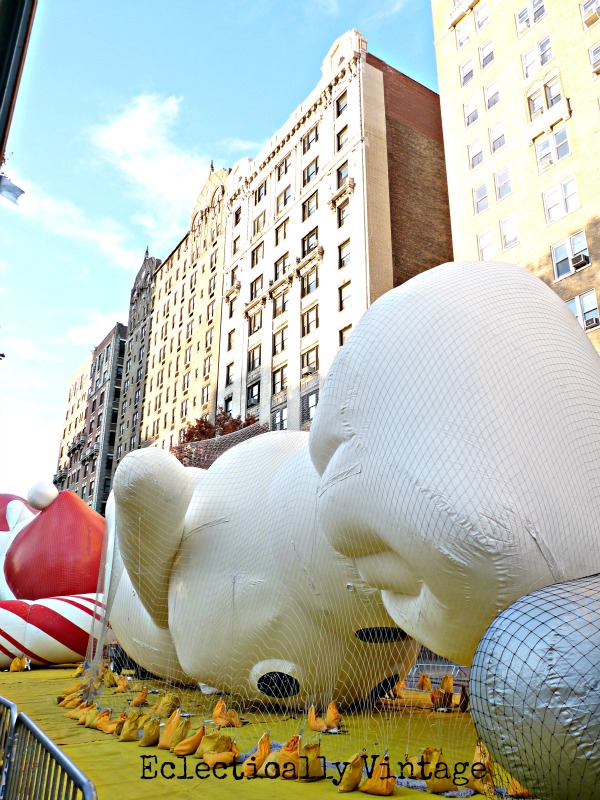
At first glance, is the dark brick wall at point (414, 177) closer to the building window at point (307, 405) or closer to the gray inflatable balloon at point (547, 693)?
the building window at point (307, 405)

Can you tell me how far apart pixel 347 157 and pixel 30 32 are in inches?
862

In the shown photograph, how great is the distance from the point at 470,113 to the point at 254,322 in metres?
13.5

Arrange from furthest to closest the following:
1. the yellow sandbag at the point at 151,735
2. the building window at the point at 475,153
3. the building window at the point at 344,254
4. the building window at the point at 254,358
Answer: the building window at the point at 254,358, the building window at the point at 344,254, the building window at the point at 475,153, the yellow sandbag at the point at 151,735

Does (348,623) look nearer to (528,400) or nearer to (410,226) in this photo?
(528,400)

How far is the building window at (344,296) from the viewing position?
24719 millimetres

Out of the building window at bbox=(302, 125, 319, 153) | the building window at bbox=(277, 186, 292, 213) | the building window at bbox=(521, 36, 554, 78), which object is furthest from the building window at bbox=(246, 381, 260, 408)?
the building window at bbox=(521, 36, 554, 78)

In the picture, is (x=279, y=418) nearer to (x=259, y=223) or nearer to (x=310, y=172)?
(x=310, y=172)

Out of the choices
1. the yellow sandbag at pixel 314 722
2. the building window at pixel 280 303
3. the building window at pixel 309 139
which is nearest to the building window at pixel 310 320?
the building window at pixel 280 303

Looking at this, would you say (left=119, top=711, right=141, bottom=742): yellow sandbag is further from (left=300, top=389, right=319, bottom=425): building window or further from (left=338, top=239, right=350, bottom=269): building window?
(left=338, top=239, right=350, bottom=269): building window

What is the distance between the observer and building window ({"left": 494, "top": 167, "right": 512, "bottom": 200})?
814 inches

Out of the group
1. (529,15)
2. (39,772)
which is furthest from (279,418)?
(39,772)

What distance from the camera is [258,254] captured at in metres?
32.7

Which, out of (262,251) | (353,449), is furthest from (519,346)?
(262,251)

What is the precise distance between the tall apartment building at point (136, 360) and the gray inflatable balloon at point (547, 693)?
133ft
